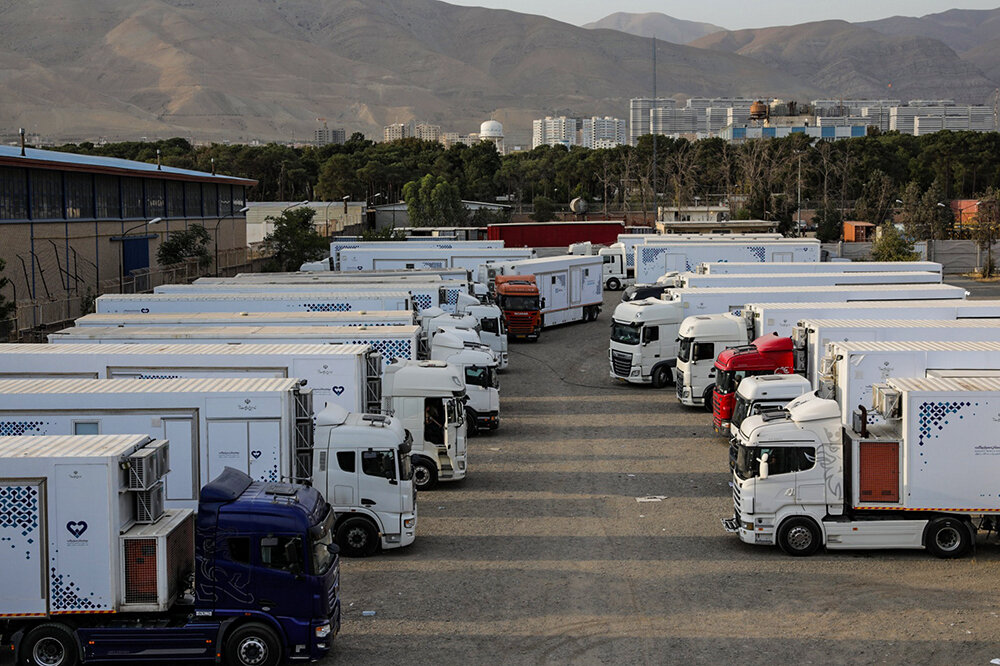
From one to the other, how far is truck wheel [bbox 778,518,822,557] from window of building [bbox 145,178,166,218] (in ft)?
135

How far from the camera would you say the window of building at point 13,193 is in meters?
38.2

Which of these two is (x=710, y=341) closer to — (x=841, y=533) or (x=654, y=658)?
(x=841, y=533)

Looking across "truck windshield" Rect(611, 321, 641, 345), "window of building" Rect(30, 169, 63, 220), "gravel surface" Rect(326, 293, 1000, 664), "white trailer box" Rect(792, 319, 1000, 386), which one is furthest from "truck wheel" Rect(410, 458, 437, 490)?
"window of building" Rect(30, 169, 63, 220)

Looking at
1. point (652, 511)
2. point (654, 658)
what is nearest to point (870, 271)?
point (652, 511)

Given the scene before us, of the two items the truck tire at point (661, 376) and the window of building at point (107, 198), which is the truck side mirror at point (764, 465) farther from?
the window of building at point (107, 198)

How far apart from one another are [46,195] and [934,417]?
34.5m

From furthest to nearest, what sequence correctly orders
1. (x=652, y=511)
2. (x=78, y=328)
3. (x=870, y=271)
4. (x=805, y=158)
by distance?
(x=805, y=158) → (x=870, y=271) → (x=78, y=328) → (x=652, y=511)

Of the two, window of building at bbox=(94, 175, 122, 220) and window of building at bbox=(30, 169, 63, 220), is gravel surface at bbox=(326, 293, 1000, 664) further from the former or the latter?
window of building at bbox=(94, 175, 122, 220)

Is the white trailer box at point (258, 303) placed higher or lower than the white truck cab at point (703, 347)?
higher

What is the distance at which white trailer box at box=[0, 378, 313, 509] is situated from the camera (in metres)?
17.1

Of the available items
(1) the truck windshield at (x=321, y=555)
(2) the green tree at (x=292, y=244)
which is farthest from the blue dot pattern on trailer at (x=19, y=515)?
(2) the green tree at (x=292, y=244)

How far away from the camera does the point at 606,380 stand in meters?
36.3

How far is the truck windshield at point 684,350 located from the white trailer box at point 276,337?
324 inches

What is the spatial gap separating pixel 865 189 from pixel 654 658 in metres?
90.8
